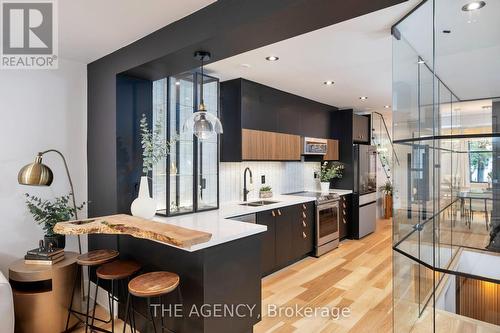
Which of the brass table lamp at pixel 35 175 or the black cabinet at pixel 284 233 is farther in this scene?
the black cabinet at pixel 284 233

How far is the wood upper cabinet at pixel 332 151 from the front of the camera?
566cm

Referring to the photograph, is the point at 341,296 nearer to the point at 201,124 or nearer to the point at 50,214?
the point at 201,124

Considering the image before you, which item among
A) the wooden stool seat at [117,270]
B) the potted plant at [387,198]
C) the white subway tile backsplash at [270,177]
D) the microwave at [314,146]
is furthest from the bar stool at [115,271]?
the potted plant at [387,198]

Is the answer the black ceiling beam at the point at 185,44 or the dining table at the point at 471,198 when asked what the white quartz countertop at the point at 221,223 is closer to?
the black ceiling beam at the point at 185,44

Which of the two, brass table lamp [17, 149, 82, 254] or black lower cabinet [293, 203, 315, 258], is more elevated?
brass table lamp [17, 149, 82, 254]

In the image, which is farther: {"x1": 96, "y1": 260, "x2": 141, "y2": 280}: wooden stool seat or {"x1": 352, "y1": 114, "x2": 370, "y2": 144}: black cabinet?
{"x1": 352, "y1": 114, "x2": 370, "y2": 144}: black cabinet

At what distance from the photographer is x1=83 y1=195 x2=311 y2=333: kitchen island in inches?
86.9

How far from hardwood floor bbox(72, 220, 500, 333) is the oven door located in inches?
10.9

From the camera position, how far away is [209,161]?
355cm

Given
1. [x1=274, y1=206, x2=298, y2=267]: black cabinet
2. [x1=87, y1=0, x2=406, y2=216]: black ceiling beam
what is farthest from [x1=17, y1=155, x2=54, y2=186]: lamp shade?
[x1=274, y1=206, x2=298, y2=267]: black cabinet

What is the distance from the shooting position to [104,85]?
117 inches

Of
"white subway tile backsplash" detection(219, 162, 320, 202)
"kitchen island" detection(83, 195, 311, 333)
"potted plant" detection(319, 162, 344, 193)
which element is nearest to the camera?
"kitchen island" detection(83, 195, 311, 333)

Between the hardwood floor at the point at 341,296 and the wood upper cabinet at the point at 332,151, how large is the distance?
5.75ft

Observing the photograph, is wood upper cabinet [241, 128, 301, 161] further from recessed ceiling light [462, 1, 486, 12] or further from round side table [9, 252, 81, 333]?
recessed ceiling light [462, 1, 486, 12]
